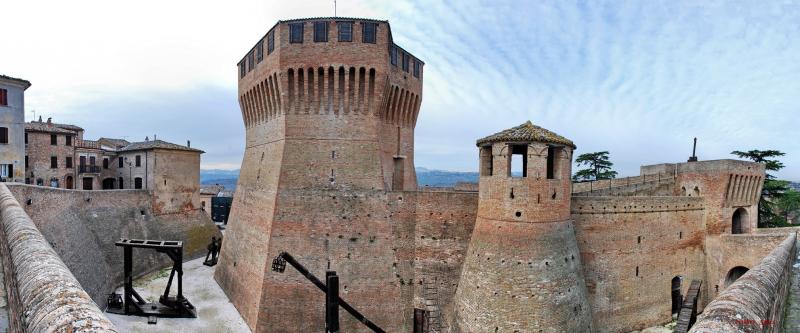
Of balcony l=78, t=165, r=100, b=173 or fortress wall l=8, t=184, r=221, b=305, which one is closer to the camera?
fortress wall l=8, t=184, r=221, b=305

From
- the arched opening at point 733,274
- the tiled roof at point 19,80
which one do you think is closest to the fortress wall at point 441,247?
the arched opening at point 733,274

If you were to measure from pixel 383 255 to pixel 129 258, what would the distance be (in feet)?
37.5

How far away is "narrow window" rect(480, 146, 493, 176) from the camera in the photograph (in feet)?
52.7

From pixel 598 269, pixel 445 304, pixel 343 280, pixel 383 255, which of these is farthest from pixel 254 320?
pixel 598 269

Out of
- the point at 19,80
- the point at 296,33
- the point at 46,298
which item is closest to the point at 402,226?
the point at 296,33

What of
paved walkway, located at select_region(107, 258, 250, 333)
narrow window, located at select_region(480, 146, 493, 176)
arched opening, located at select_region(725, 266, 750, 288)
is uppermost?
narrow window, located at select_region(480, 146, 493, 176)

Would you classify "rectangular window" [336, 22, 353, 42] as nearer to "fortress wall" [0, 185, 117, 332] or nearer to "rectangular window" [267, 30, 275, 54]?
"rectangular window" [267, 30, 275, 54]

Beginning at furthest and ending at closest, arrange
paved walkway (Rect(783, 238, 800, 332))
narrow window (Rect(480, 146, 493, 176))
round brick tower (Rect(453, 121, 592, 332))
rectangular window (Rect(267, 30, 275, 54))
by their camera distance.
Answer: rectangular window (Rect(267, 30, 275, 54)) → narrow window (Rect(480, 146, 493, 176)) → round brick tower (Rect(453, 121, 592, 332)) → paved walkway (Rect(783, 238, 800, 332))

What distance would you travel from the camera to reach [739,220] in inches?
942

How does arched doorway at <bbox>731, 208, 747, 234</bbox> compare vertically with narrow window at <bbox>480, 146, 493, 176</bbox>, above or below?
below

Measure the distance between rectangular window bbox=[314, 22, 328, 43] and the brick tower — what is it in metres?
0.04

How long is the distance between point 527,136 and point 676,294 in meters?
14.1

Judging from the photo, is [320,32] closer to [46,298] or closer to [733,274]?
[46,298]

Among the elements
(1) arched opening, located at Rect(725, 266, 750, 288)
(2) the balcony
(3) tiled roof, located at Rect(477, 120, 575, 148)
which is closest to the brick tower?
(3) tiled roof, located at Rect(477, 120, 575, 148)
